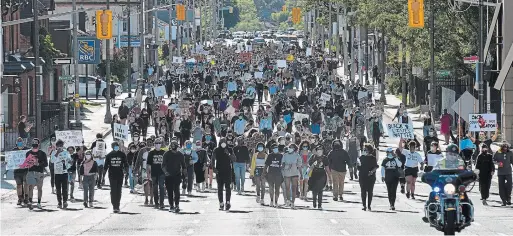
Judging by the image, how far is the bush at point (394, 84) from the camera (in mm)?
79375

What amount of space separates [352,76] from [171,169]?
2500 inches

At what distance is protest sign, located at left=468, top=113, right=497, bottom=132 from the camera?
40.4 m

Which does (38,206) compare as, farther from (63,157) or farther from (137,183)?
(137,183)

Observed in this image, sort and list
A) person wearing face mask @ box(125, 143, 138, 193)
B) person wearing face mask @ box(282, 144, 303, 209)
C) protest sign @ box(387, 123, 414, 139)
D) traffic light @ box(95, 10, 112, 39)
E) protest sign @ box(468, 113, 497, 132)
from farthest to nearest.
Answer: traffic light @ box(95, 10, 112, 39)
protest sign @ box(468, 113, 497, 132)
protest sign @ box(387, 123, 414, 139)
person wearing face mask @ box(125, 143, 138, 193)
person wearing face mask @ box(282, 144, 303, 209)

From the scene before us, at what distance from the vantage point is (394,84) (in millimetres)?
80250

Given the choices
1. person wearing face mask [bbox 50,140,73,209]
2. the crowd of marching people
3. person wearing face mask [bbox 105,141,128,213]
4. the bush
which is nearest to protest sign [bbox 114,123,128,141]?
the crowd of marching people

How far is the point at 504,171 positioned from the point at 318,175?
4.07 m

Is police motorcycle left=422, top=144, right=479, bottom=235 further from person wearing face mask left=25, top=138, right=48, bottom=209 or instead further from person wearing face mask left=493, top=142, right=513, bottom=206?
person wearing face mask left=25, top=138, right=48, bottom=209

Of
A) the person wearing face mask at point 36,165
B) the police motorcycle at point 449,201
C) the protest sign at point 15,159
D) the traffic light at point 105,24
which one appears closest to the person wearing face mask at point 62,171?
the person wearing face mask at point 36,165

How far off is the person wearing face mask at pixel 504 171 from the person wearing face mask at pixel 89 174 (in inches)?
347

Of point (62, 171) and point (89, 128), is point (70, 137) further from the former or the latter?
point (89, 128)

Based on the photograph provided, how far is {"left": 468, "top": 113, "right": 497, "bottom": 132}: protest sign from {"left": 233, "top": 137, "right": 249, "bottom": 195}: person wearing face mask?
9558 mm

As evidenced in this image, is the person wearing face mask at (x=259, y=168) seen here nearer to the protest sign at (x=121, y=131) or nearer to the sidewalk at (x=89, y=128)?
the sidewalk at (x=89, y=128)

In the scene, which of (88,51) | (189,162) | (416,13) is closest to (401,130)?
(189,162)
